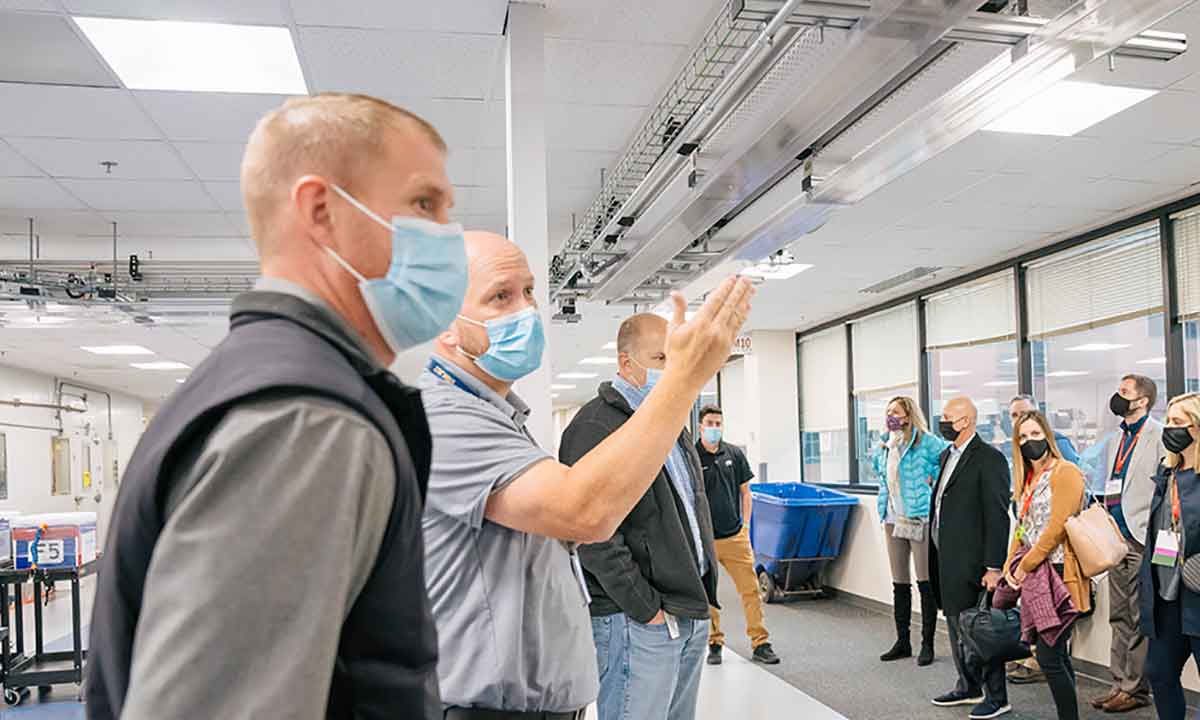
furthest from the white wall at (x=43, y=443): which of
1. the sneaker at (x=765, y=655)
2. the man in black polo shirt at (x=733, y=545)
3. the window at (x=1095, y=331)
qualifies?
the window at (x=1095, y=331)

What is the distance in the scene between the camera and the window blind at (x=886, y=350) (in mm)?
8367

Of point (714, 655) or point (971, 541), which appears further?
point (714, 655)

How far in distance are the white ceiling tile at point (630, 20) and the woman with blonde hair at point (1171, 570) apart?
7.98ft

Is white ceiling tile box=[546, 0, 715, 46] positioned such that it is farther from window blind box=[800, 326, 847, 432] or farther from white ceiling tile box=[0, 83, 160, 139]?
window blind box=[800, 326, 847, 432]

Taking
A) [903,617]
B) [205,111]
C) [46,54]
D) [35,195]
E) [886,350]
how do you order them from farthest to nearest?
[886,350] → [903,617] → [35,195] → [205,111] → [46,54]

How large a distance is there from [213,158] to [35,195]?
135 centimetres

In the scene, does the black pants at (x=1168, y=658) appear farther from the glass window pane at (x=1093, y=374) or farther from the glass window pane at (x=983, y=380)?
the glass window pane at (x=983, y=380)

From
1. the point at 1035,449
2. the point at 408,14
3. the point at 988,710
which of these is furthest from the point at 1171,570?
the point at 408,14

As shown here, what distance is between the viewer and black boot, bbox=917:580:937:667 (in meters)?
5.42

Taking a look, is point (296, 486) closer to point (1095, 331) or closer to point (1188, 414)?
point (1188, 414)

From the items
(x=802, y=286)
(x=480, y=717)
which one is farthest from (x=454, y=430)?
(x=802, y=286)

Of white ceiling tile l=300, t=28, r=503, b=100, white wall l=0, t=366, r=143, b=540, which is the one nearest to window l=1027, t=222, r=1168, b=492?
white ceiling tile l=300, t=28, r=503, b=100

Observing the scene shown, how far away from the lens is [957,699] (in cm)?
462

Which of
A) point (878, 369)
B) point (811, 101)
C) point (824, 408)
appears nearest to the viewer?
point (811, 101)
